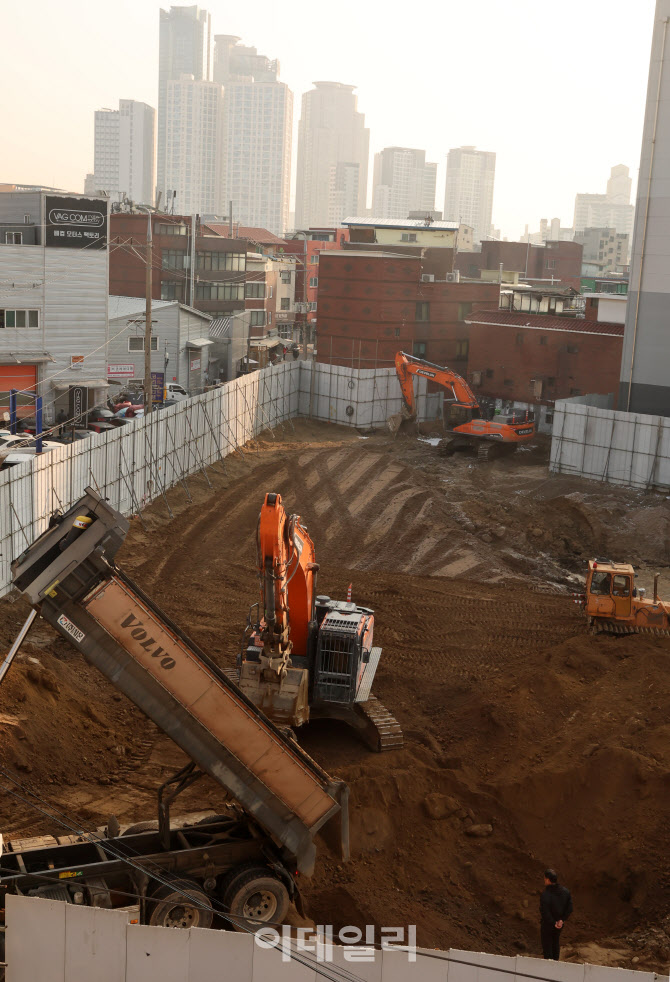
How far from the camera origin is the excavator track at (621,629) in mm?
22703

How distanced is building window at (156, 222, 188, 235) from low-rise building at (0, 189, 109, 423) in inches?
1190

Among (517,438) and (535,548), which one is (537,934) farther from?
(517,438)

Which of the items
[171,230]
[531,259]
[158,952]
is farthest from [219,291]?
[158,952]

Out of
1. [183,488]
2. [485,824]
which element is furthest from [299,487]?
[485,824]

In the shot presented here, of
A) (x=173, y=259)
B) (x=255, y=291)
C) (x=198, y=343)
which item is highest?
(x=173, y=259)

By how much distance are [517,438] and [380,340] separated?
62.7 feet

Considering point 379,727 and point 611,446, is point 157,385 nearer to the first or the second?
point 611,446

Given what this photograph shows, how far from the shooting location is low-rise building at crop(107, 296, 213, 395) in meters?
49.3

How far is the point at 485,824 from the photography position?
1499cm

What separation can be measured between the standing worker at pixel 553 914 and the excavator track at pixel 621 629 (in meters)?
11.9

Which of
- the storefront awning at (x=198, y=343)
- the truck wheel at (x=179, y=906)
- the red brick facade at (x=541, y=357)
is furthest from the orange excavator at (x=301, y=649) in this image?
the storefront awning at (x=198, y=343)

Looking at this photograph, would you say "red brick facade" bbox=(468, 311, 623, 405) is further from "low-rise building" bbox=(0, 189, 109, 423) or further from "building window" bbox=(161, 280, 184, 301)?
"building window" bbox=(161, 280, 184, 301)

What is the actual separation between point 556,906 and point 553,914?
0.10 m

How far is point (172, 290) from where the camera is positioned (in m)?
75.8
